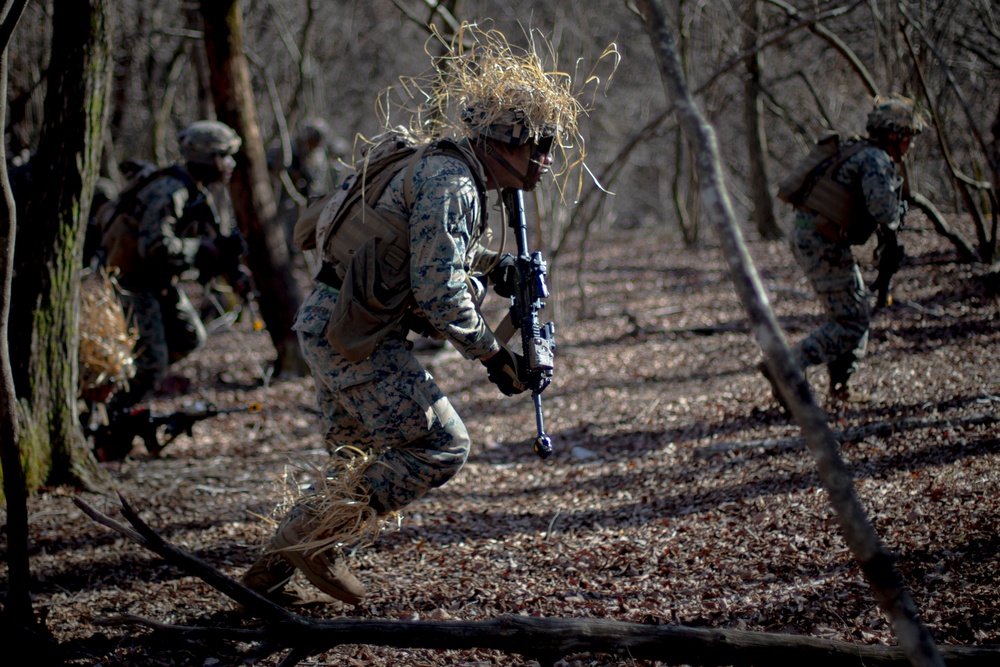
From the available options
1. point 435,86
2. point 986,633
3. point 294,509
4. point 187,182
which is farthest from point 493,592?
point 187,182

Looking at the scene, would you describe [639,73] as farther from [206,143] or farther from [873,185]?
[206,143]

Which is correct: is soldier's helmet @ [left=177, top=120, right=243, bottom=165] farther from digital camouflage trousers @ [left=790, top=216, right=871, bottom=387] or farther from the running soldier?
digital camouflage trousers @ [left=790, top=216, right=871, bottom=387]

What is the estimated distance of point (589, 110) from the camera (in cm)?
→ 351

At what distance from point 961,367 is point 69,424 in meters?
6.06

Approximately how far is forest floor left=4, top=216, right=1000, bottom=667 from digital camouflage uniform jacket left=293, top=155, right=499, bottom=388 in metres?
1.00

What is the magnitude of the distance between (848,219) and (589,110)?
258 centimetres

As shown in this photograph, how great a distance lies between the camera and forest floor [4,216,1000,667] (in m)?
3.08

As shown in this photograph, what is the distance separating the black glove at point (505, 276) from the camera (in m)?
3.39

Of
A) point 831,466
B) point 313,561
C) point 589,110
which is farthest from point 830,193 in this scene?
point 313,561

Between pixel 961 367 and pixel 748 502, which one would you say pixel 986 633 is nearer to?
pixel 748 502

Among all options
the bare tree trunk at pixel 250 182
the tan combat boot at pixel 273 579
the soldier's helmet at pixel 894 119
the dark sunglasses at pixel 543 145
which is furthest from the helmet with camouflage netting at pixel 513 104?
the bare tree trunk at pixel 250 182

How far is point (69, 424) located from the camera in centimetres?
441

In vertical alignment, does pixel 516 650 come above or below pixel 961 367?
below

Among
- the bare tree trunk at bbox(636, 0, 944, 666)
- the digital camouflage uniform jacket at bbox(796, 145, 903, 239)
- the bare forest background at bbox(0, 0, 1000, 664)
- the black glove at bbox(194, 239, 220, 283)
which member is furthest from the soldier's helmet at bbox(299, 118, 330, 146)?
the bare tree trunk at bbox(636, 0, 944, 666)
